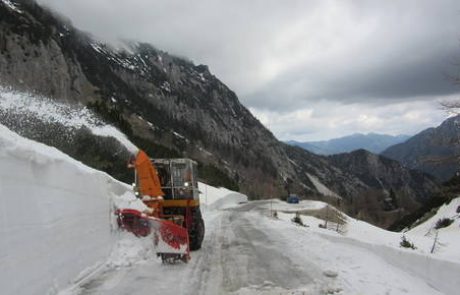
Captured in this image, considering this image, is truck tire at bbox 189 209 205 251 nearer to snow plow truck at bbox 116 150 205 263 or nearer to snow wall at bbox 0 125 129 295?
snow plow truck at bbox 116 150 205 263

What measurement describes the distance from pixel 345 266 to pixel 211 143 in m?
184

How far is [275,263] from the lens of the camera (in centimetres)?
1386

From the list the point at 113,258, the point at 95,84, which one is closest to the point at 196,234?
the point at 113,258

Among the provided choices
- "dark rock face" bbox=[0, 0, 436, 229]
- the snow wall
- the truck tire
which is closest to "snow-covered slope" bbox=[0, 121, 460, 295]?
the snow wall

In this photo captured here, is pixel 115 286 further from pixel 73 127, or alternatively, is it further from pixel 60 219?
pixel 73 127

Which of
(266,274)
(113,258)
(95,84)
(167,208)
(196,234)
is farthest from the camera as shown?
(95,84)

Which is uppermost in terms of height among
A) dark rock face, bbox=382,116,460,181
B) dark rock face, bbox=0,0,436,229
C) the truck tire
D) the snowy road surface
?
dark rock face, bbox=0,0,436,229

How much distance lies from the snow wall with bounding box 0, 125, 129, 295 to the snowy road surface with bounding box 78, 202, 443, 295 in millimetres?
663

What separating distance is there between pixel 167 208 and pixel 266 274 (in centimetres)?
544

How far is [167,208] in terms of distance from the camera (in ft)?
55.4

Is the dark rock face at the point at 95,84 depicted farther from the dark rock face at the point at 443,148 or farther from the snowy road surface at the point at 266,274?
the snowy road surface at the point at 266,274

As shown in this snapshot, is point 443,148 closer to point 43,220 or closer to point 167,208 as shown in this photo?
point 167,208

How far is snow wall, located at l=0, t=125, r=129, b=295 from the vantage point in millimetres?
8025

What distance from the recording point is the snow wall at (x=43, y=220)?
8.03 meters
